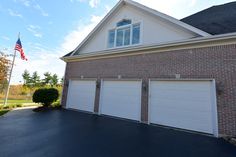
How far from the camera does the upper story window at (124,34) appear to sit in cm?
920

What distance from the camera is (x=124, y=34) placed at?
9.80 meters

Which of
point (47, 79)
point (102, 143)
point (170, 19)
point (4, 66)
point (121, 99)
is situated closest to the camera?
point (102, 143)

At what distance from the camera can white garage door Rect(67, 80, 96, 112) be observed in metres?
10.3

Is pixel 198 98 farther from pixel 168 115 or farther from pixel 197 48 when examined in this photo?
pixel 197 48

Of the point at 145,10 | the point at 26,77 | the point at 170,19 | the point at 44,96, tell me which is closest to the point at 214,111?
the point at 170,19

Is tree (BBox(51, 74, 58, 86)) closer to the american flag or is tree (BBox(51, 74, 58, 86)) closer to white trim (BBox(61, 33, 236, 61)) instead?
the american flag

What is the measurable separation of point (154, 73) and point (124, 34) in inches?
141

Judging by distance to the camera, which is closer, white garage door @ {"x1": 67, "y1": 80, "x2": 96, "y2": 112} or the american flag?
white garage door @ {"x1": 67, "y1": 80, "x2": 96, "y2": 112}

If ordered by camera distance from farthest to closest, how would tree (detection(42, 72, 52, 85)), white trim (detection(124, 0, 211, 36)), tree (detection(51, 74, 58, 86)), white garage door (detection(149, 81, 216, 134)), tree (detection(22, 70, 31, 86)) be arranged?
1. tree (detection(51, 74, 58, 86))
2. tree (detection(42, 72, 52, 85))
3. tree (detection(22, 70, 31, 86))
4. white trim (detection(124, 0, 211, 36))
5. white garage door (detection(149, 81, 216, 134))

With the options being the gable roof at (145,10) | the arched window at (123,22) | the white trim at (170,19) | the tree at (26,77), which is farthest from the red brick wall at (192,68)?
the tree at (26,77)

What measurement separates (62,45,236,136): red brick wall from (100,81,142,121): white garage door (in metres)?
0.40

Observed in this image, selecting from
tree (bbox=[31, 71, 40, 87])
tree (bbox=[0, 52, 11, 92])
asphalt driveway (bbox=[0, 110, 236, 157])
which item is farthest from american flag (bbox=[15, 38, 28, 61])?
tree (bbox=[31, 71, 40, 87])

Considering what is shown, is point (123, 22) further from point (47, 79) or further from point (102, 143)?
point (47, 79)

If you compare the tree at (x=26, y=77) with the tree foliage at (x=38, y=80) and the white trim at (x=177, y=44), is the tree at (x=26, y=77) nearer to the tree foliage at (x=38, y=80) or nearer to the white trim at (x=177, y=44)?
the tree foliage at (x=38, y=80)
